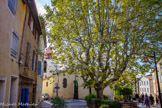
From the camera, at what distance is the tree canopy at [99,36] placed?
41.6 ft

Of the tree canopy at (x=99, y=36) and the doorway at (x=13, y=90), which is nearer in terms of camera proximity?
the doorway at (x=13, y=90)

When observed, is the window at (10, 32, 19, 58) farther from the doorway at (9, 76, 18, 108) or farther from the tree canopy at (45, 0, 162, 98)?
the tree canopy at (45, 0, 162, 98)

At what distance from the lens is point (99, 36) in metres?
13.1

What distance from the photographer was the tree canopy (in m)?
12.7

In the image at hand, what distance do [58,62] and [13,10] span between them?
682cm

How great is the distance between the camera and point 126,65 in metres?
14.0

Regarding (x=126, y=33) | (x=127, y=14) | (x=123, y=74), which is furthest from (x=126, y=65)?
(x=127, y=14)

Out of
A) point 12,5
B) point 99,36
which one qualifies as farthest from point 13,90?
point 99,36

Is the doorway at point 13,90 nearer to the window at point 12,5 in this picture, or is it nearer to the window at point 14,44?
the window at point 14,44

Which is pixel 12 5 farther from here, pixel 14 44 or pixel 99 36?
pixel 99 36

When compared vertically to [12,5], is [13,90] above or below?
below

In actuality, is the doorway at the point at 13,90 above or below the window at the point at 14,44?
below

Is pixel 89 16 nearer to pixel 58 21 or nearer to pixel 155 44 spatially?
pixel 58 21

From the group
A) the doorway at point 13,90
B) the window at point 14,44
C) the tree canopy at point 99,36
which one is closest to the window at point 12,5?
the window at point 14,44
